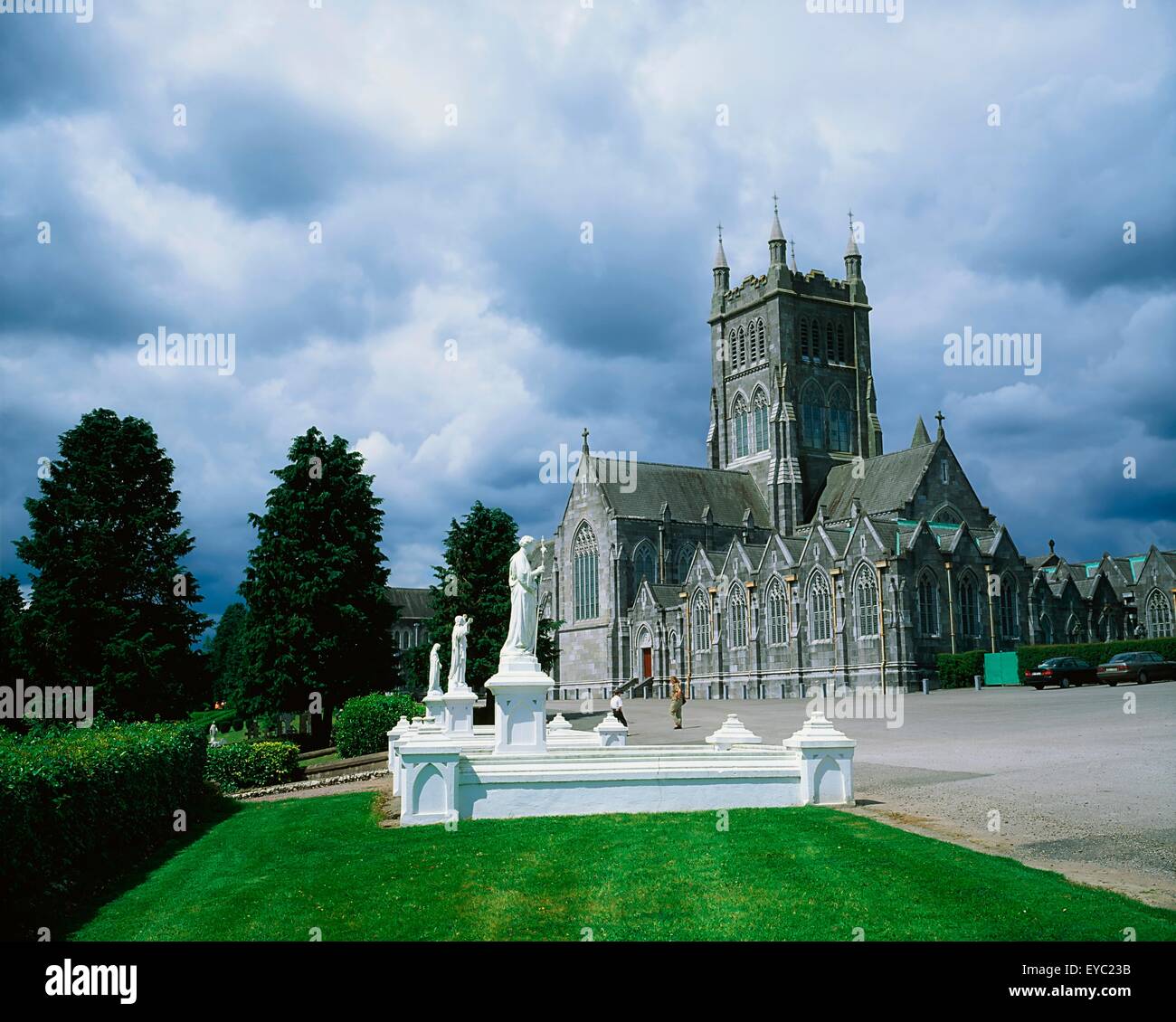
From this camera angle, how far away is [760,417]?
274ft

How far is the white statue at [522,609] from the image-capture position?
1817cm

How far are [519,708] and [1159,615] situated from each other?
5527cm

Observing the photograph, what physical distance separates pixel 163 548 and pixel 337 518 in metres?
6.66

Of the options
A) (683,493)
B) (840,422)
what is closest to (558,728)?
(683,493)

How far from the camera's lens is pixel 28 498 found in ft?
120

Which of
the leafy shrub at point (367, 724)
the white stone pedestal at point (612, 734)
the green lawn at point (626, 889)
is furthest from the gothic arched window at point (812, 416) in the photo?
the green lawn at point (626, 889)

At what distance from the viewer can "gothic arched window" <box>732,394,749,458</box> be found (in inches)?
3342

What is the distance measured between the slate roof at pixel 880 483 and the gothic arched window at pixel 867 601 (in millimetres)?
11956

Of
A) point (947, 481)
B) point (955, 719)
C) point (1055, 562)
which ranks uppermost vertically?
point (947, 481)

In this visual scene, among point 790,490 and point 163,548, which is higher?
point 790,490
